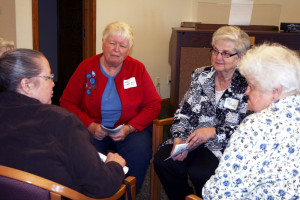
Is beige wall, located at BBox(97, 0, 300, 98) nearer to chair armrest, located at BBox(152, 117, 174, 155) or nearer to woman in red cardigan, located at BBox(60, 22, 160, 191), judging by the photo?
woman in red cardigan, located at BBox(60, 22, 160, 191)

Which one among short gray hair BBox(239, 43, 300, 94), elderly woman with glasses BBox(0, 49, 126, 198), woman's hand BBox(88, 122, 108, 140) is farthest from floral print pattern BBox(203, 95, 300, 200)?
woman's hand BBox(88, 122, 108, 140)

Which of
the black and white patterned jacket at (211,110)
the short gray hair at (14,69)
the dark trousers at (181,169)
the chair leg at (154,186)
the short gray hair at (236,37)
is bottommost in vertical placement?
the chair leg at (154,186)

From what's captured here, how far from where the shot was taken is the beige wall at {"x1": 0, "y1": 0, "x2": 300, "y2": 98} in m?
3.16

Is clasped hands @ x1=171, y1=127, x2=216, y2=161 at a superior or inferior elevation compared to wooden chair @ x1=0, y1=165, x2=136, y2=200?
inferior

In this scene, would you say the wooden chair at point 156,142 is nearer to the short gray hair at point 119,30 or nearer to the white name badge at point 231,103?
the white name badge at point 231,103

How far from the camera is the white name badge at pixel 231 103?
2039 mm

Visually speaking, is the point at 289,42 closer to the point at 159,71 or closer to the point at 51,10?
the point at 159,71

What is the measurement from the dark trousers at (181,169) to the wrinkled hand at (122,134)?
0.28m

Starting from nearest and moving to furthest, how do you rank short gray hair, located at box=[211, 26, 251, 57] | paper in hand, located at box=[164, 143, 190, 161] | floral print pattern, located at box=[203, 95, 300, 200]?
floral print pattern, located at box=[203, 95, 300, 200] < paper in hand, located at box=[164, 143, 190, 161] < short gray hair, located at box=[211, 26, 251, 57]

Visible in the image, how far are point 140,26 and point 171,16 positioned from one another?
0.72 metres

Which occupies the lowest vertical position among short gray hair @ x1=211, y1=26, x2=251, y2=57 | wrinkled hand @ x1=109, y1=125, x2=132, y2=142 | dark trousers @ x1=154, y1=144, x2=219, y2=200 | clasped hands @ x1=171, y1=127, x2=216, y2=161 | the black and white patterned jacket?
dark trousers @ x1=154, y1=144, x2=219, y2=200

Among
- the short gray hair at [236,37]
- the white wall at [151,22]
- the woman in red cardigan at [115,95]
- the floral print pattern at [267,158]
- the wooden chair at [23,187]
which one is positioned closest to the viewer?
the wooden chair at [23,187]

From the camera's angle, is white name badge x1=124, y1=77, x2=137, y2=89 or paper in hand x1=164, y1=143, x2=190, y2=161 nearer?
paper in hand x1=164, y1=143, x2=190, y2=161

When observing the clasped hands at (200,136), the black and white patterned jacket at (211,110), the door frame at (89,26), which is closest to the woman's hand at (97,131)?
the black and white patterned jacket at (211,110)
